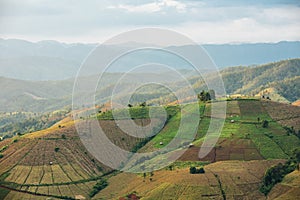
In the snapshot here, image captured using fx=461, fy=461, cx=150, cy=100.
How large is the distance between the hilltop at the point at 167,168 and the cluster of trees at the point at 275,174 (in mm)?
1412

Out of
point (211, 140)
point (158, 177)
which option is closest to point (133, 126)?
point (211, 140)

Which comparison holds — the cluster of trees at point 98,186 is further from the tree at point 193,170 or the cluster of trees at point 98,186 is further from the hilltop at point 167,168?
the tree at point 193,170

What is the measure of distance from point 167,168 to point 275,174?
23.1m

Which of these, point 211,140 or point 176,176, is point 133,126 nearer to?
point 211,140

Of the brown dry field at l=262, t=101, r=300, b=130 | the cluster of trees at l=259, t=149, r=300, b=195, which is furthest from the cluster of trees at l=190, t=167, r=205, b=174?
the brown dry field at l=262, t=101, r=300, b=130

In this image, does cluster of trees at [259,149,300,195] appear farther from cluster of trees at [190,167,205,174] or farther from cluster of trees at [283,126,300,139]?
cluster of trees at [283,126,300,139]

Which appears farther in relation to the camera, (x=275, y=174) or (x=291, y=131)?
(x=291, y=131)

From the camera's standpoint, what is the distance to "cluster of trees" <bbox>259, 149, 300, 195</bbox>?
84.4 metres

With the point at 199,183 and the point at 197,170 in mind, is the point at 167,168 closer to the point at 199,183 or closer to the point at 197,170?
the point at 197,170

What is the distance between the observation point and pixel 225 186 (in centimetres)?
8425

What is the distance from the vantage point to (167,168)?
98375 millimetres

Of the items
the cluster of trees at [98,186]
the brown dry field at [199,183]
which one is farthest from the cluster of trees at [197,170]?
the cluster of trees at [98,186]

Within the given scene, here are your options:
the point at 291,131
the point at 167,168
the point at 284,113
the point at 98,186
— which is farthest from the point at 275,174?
the point at 284,113

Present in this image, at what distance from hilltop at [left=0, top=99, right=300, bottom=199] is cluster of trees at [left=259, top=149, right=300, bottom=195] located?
4.63 feet
